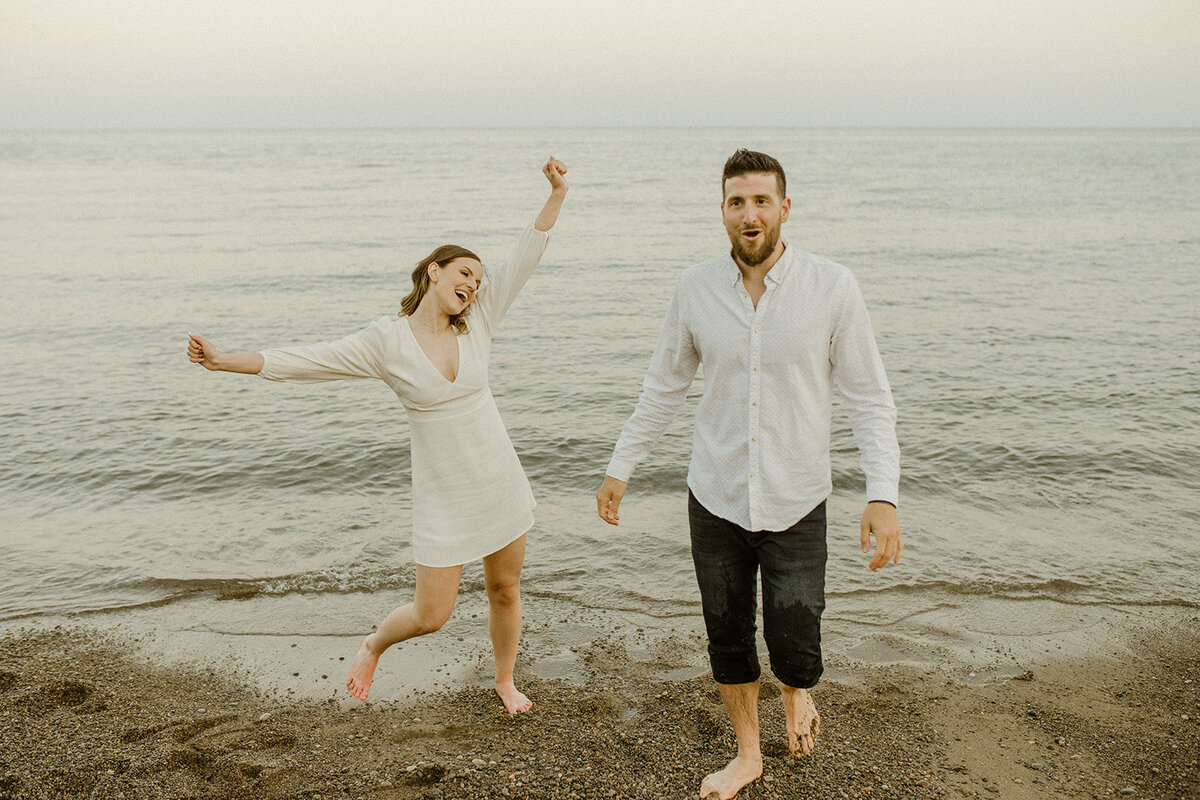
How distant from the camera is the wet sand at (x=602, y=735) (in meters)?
4.09

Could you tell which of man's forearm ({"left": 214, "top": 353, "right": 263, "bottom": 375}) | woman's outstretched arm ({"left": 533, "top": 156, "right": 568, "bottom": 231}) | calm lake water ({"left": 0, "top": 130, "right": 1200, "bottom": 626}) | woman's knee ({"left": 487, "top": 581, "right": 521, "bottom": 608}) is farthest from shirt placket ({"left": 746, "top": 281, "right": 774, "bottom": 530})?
calm lake water ({"left": 0, "top": 130, "right": 1200, "bottom": 626})

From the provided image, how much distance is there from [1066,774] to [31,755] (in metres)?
5.10

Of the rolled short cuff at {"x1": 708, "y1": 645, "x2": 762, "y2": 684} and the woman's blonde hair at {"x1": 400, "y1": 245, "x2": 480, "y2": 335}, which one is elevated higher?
the woman's blonde hair at {"x1": 400, "y1": 245, "x2": 480, "y2": 335}

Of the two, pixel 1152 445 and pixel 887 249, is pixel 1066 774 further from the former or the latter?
pixel 887 249

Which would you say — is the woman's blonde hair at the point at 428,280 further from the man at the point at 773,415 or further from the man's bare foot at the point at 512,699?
the man's bare foot at the point at 512,699

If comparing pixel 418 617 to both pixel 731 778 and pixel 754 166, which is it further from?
pixel 754 166

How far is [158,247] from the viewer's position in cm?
2720

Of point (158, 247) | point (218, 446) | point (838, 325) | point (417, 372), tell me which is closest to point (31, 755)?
point (417, 372)

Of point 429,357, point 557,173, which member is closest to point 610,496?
point 429,357

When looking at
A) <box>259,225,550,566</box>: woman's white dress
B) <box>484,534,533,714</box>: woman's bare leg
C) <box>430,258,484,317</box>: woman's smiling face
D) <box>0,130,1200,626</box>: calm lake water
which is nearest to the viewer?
<box>259,225,550,566</box>: woman's white dress

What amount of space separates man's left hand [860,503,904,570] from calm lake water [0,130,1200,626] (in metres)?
3.08

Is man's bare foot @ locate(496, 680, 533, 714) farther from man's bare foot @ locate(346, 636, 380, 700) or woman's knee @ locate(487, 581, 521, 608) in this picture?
man's bare foot @ locate(346, 636, 380, 700)

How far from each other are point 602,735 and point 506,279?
7.91 feet

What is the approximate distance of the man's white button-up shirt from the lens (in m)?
3.46
